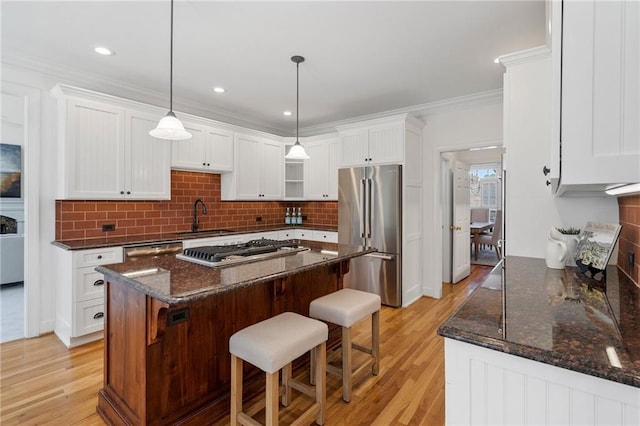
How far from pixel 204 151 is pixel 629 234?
4.02 meters

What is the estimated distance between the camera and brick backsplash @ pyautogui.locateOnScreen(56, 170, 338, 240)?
3.18 meters

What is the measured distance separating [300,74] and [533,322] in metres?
3.00

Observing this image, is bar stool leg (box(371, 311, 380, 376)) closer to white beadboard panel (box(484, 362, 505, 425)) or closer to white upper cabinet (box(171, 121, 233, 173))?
white beadboard panel (box(484, 362, 505, 425))

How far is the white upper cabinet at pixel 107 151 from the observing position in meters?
2.90

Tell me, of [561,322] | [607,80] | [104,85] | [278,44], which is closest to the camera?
[607,80]

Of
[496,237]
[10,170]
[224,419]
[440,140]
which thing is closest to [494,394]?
[224,419]

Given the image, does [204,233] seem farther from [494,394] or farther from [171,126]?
[494,394]

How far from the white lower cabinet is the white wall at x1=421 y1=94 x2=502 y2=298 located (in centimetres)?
378

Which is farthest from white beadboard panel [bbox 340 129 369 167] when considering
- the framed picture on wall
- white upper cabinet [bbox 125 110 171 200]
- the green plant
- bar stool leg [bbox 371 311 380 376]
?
the framed picture on wall

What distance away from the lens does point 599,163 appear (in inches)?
37.2

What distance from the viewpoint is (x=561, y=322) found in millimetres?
1052

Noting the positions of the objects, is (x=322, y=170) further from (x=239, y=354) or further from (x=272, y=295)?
(x=239, y=354)

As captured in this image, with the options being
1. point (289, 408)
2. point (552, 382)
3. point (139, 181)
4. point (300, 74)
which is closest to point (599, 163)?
point (552, 382)

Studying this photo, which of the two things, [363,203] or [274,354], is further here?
[363,203]
